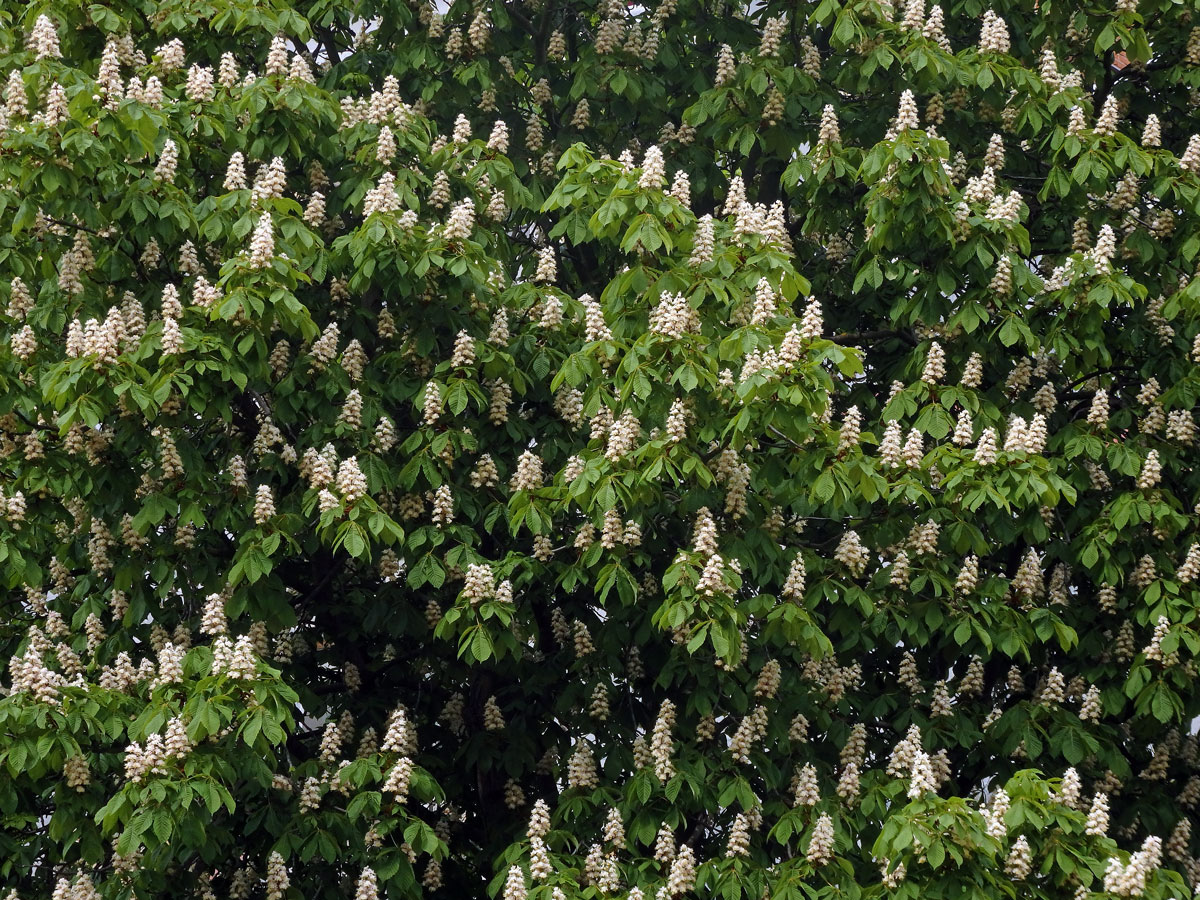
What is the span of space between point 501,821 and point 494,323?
312 centimetres

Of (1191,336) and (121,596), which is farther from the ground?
(1191,336)

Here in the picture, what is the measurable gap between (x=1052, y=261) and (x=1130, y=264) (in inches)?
26.9

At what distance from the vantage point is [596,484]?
37.4 ft

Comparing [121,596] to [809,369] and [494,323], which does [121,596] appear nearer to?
[494,323]

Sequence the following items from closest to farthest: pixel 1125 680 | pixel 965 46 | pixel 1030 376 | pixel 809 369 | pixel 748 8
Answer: pixel 809 369 < pixel 1125 680 < pixel 1030 376 < pixel 965 46 < pixel 748 8

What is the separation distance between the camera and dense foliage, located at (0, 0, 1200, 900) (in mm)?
11461

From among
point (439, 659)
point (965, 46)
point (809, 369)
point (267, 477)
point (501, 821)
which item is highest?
point (965, 46)

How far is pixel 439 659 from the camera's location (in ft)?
44.5

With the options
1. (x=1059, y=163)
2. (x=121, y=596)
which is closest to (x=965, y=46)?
(x=1059, y=163)

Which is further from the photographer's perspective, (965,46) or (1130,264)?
(965,46)

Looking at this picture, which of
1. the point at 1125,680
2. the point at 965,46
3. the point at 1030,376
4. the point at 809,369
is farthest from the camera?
the point at 965,46

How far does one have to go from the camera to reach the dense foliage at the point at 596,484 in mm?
11461

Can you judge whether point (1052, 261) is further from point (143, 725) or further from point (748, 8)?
point (143, 725)

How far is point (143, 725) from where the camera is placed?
11219mm
